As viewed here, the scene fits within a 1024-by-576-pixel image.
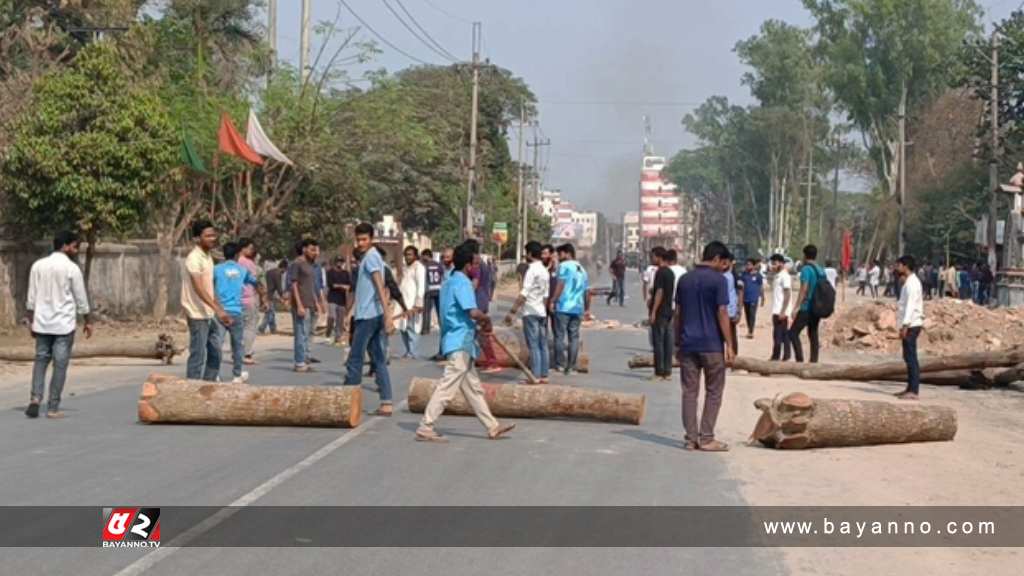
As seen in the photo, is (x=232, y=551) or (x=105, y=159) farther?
(x=105, y=159)

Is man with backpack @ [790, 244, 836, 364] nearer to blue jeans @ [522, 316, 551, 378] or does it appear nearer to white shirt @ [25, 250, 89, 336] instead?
blue jeans @ [522, 316, 551, 378]

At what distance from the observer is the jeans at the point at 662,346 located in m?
18.1

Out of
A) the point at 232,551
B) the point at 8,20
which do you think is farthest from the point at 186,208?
the point at 232,551

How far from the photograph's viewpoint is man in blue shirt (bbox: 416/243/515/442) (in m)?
11.3

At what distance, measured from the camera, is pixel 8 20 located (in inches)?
1162

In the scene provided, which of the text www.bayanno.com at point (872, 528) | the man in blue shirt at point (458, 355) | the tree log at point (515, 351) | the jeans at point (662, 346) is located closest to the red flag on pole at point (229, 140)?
the tree log at point (515, 351)

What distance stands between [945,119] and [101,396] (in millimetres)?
59573

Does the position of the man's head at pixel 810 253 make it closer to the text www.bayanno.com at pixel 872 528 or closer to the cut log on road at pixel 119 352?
the cut log on road at pixel 119 352

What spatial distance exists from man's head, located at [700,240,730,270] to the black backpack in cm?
745

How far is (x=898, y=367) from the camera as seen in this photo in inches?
698

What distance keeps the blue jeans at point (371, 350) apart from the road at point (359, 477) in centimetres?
38

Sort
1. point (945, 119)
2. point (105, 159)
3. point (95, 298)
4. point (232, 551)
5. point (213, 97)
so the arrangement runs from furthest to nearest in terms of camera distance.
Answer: point (945, 119), point (213, 97), point (95, 298), point (105, 159), point (232, 551)

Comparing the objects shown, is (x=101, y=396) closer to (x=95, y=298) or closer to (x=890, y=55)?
(x=95, y=298)

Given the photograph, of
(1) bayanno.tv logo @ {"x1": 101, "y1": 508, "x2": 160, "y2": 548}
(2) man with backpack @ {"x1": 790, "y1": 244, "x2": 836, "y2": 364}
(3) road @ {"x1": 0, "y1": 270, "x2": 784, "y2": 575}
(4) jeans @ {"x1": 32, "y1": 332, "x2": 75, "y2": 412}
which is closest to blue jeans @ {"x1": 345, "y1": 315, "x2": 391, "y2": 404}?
(3) road @ {"x1": 0, "y1": 270, "x2": 784, "y2": 575}
